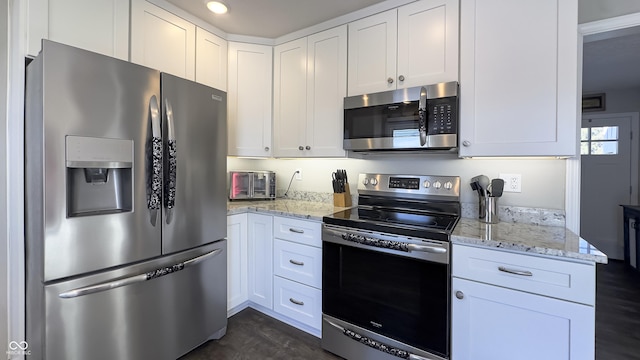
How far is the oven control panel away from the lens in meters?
2.04

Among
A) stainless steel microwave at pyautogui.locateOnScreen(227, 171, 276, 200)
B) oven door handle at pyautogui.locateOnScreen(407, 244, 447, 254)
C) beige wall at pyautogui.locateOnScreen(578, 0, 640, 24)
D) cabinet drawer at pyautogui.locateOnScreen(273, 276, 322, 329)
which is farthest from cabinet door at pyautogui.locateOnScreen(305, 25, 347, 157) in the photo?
beige wall at pyautogui.locateOnScreen(578, 0, 640, 24)

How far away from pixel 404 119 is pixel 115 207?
1799mm

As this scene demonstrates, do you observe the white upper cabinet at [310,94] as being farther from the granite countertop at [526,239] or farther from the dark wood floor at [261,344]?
the dark wood floor at [261,344]

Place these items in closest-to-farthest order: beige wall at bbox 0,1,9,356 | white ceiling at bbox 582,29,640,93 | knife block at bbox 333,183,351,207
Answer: beige wall at bbox 0,1,9,356 → knife block at bbox 333,183,351,207 → white ceiling at bbox 582,29,640,93

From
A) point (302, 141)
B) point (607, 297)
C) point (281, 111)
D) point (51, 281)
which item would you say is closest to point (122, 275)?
point (51, 281)

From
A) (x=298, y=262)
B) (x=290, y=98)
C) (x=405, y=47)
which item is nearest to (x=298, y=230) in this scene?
(x=298, y=262)

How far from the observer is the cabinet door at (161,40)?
73.4 inches

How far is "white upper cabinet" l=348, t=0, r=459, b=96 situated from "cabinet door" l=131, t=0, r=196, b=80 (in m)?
1.26

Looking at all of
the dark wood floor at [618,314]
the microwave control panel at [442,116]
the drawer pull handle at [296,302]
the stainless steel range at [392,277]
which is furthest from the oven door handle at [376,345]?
the dark wood floor at [618,314]

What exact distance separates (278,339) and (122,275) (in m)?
1.15

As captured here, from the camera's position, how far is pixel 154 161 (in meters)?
1.52

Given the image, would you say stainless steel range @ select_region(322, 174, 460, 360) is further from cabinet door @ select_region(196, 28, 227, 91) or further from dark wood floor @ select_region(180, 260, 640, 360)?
cabinet door @ select_region(196, 28, 227, 91)

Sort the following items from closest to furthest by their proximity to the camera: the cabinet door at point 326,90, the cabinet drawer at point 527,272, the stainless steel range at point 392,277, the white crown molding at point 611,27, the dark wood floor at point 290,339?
the cabinet drawer at point 527,272 < the stainless steel range at point 392,277 < the white crown molding at point 611,27 < the dark wood floor at point 290,339 < the cabinet door at point 326,90

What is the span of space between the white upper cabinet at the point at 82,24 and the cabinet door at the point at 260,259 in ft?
4.78
